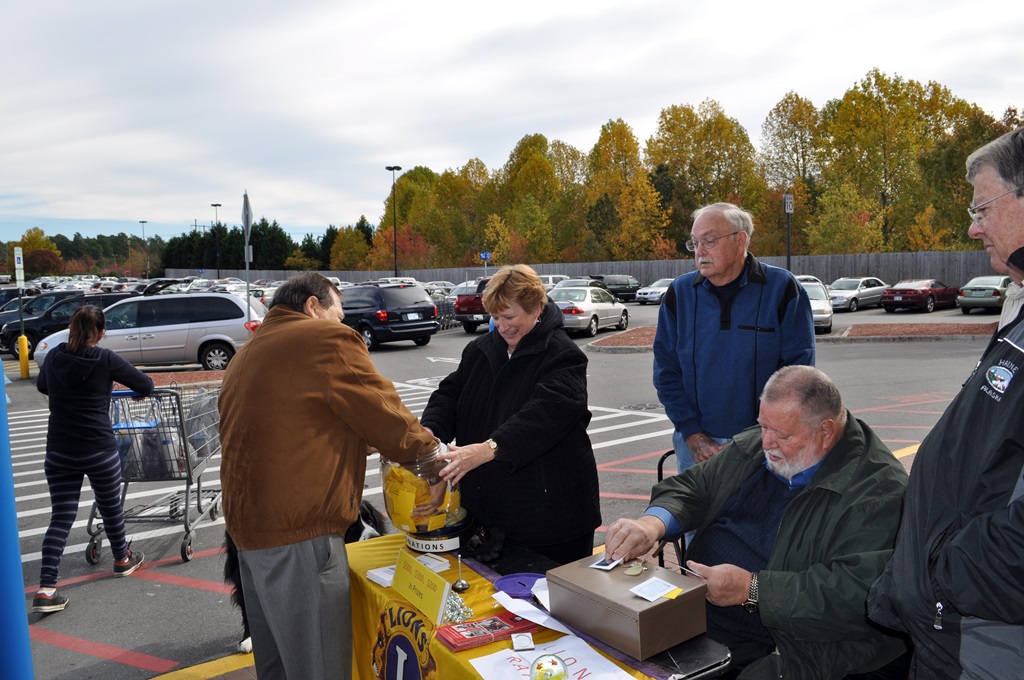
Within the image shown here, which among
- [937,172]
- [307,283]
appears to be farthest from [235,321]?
[937,172]

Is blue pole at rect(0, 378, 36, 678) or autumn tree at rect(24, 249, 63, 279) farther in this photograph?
autumn tree at rect(24, 249, 63, 279)

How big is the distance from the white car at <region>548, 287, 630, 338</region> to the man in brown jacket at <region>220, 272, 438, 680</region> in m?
20.4

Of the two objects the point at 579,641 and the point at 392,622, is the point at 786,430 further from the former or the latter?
the point at 392,622

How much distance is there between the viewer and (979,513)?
1.80m

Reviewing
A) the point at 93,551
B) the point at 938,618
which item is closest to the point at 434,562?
the point at 938,618

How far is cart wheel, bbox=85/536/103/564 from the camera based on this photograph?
5.94 meters

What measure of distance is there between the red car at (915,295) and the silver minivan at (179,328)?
984 inches

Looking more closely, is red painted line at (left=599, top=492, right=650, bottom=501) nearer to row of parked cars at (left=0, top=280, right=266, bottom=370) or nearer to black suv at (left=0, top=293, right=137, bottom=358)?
row of parked cars at (left=0, top=280, right=266, bottom=370)

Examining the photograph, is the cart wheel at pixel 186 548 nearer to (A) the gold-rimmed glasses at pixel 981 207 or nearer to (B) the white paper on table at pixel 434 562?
(B) the white paper on table at pixel 434 562

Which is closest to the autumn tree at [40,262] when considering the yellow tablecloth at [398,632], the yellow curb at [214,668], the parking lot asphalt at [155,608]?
the parking lot asphalt at [155,608]

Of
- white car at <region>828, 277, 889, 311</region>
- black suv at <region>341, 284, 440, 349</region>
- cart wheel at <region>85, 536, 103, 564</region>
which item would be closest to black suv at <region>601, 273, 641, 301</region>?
white car at <region>828, 277, 889, 311</region>

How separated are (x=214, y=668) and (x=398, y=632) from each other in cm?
209

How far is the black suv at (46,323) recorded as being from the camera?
73.5 feet

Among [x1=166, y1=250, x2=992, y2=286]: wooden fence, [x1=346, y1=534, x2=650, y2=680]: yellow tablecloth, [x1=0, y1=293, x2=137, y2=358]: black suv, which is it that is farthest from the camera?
[x1=166, y1=250, x2=992, y2=286]: wooden fence
